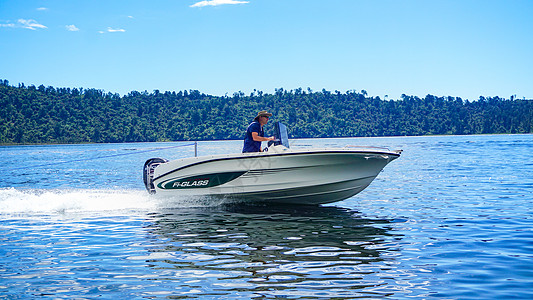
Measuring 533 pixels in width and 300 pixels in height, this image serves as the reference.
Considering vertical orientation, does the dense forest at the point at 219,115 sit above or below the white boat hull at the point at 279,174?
above

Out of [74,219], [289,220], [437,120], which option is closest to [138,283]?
[289,220]

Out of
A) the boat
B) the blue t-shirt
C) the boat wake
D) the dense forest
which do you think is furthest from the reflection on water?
the dense forest

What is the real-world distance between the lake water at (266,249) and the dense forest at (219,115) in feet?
422

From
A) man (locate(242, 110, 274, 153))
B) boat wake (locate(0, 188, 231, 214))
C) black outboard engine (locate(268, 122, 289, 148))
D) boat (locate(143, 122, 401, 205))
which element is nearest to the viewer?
boat (locate(143, 122, 401, 205))

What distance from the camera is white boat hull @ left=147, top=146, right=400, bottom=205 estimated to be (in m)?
11.4

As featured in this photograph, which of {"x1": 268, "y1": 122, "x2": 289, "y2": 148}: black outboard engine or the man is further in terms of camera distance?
the man

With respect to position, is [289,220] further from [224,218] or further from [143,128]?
[143,128]

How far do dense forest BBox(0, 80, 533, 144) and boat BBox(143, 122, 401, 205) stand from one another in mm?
129098

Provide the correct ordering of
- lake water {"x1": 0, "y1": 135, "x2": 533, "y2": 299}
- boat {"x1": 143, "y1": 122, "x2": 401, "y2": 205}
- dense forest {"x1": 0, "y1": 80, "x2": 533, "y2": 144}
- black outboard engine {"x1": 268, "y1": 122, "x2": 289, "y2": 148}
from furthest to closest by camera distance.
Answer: dense forest {"x1": 0, "y1": 80, "x2": 533, "y2": 144}
black outboard engine {"x1": 268, "y1": 122, "x2": 289, "y2": 148}
boat {"x1": 143, "y1": 122, "x2": 401, "y2": 205}
lake water {"x1": 0, "y1": 135, "x2": 533, "y2": 299}

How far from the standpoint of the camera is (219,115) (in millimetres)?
154000

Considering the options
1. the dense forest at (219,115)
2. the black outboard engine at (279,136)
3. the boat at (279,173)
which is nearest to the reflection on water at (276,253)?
the boat at (279,173)

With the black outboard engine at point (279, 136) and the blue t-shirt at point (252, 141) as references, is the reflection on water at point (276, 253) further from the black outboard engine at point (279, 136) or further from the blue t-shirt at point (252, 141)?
the black outboard engine at point (279, 136)

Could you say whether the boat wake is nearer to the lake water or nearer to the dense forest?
the lake water

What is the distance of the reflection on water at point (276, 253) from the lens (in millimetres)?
6135
